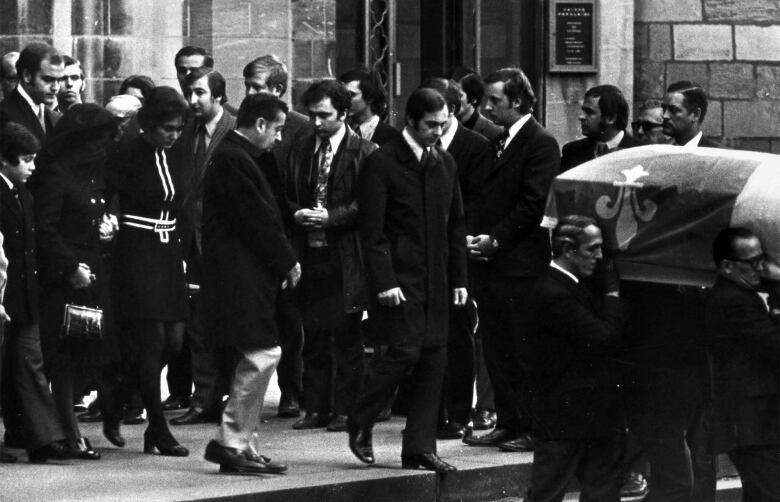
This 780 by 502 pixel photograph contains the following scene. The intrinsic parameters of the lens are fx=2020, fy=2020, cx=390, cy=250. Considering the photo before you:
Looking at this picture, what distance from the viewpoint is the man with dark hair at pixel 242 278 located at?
9.09m

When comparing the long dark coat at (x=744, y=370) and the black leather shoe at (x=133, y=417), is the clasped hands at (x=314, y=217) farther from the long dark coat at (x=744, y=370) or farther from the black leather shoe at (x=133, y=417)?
the long dark coat at (x=744, y=370)

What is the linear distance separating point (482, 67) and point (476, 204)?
5.76 meters

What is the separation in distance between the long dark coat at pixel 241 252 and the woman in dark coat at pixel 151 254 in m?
0.63

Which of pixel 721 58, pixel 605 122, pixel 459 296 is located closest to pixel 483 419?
pixel 459 296

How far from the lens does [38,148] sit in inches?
372

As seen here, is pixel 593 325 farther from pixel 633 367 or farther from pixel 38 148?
pixel 38 148

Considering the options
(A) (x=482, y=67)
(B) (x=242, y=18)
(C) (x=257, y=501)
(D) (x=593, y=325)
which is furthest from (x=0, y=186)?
(A) (x=482, y=67)

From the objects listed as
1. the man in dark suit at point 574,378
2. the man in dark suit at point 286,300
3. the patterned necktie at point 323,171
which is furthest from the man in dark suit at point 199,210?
the man in dark suit at point 574,378

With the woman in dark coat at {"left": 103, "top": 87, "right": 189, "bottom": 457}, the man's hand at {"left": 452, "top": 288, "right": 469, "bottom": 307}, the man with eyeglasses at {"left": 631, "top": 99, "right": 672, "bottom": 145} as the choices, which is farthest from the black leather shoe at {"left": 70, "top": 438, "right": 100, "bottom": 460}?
the man with eyeglasses at {"left": 631, "top": 99, "right": 672, "bottom": 145}

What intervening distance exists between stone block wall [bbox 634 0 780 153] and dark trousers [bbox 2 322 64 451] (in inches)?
312

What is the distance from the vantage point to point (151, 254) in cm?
983

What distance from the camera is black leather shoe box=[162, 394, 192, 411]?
37.7 ft

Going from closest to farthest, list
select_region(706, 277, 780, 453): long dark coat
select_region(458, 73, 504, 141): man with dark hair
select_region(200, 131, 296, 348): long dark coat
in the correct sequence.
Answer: select_region(706, 277, 780, 453): long dark coat, select_region(200, 131, 296, 348): long dark coat, select_region(458, 73, 504, 141): man with dark hair

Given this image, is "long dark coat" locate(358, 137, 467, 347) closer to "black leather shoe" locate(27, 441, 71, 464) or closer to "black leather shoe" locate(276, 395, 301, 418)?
"black leather shoe" locate(27, 441, 71, 464)
